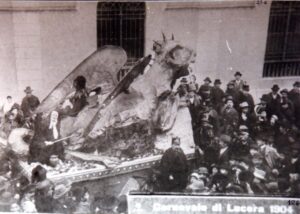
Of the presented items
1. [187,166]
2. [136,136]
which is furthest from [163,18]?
[187,166]

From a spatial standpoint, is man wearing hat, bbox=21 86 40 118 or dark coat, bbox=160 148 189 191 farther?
dark coat, bbox=160 148 189 191

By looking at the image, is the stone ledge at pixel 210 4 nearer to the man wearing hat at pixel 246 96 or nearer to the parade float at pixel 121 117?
the parade float at pixel 121 117

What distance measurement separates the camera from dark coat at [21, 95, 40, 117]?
4910 millimetres

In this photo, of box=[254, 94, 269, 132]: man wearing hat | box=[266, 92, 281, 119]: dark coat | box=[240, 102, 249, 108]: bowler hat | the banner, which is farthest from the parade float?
box=[266, 92, 281, 119]: dark coat

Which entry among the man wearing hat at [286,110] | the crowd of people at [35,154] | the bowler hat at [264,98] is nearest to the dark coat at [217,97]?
the bowler hat at [264,98]

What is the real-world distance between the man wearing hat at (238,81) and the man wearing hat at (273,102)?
305mm

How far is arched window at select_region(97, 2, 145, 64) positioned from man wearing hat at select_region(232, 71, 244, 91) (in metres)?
Answer: 0.99

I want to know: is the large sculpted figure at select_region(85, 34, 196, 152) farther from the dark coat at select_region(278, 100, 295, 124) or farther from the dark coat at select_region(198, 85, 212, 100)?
the dark coat at select_region(278, 100, 295, 124)

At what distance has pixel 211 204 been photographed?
16.4 ft

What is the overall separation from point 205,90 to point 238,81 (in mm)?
351

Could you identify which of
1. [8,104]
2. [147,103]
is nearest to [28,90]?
[8,104]

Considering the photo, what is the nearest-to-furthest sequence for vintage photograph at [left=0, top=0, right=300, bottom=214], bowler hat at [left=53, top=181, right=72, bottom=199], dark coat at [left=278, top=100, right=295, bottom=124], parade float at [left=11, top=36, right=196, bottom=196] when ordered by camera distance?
vintage photograph at [left=0, top=0, right=300, bottom=214] < parade float at [left=11, top=36, right=196, bottom=196] < dark coat at [left=278, top=100, right=295, bottom=124] < bowler hat at [left=53, top=181, right=72, bottom=199]

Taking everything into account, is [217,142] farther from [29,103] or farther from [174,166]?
[29,103]

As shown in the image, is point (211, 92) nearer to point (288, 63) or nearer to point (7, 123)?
point (288, 63)
